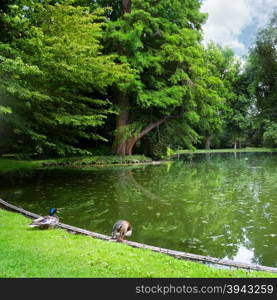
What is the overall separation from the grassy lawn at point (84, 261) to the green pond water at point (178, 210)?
1240 millimetres

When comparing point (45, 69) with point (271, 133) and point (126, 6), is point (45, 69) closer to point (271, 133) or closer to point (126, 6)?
point (126, 6)

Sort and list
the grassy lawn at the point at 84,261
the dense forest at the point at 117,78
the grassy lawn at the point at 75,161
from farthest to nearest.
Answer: the grassy lawn at the point at 75,161 → the dense forest at the point at 117,78 → the grassy lawn at the point at 84,261

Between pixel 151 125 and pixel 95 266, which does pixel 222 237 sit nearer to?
pixel 95 266

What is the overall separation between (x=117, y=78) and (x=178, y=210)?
34.2ft

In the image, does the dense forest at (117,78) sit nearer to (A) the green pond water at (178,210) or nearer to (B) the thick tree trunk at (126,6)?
(B) the thick tree trunk at (126,6)

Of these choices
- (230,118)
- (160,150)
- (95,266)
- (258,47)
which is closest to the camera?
(95,266)

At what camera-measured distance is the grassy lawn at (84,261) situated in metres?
3.79

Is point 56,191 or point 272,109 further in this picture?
point 272,109

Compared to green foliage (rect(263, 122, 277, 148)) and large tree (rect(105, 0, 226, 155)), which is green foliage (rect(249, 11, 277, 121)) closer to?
green foliage (rect(263, 122, 277, 148))

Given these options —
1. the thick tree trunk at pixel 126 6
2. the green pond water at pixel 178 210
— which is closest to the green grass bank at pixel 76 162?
the green pond water at pixel 178 210

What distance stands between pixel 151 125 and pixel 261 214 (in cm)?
1965

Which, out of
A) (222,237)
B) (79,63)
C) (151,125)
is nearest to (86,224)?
(222,237)

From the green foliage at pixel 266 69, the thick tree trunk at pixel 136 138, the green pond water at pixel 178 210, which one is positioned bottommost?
the green pond water at pixel 178 210

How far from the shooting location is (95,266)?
13.2 feet
